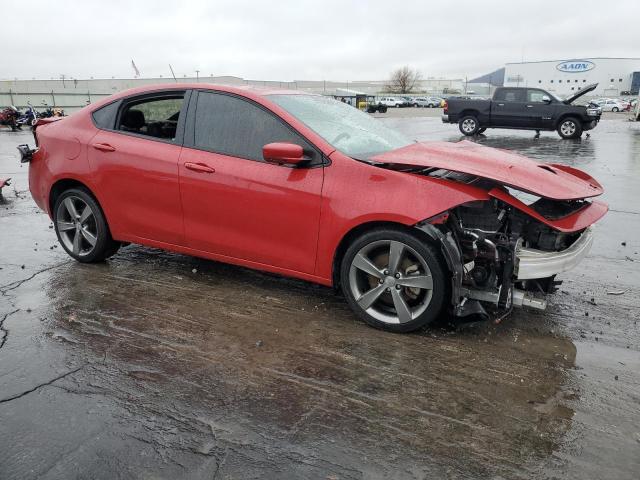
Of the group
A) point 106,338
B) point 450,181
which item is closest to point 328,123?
point 450,181

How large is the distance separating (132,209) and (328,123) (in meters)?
1.87

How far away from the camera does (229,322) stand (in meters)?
3.73

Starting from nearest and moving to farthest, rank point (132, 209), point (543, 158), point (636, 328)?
point (636, 328) < point (132, 209) < point (543, 158)

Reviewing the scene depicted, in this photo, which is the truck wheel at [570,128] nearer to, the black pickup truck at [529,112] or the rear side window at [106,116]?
the black pickup truck at [529,112]

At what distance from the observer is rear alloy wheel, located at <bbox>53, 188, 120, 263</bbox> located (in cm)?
469

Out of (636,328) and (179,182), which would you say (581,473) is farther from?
(179,182)

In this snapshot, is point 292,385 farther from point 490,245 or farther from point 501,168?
point 501,168

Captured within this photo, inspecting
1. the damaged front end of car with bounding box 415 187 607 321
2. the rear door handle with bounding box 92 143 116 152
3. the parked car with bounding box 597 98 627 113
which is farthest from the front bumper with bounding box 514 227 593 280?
the parked car with bounding box 597 98 627 113

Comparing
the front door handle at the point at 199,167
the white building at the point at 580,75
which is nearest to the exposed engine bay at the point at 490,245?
the front door handle at the point at 199,167

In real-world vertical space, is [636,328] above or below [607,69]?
below

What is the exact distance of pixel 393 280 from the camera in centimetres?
343

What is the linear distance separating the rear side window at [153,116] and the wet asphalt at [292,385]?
4.27 feet

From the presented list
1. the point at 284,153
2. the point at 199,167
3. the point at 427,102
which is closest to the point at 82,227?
the point at 199,167

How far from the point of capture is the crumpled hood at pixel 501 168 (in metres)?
3.30
